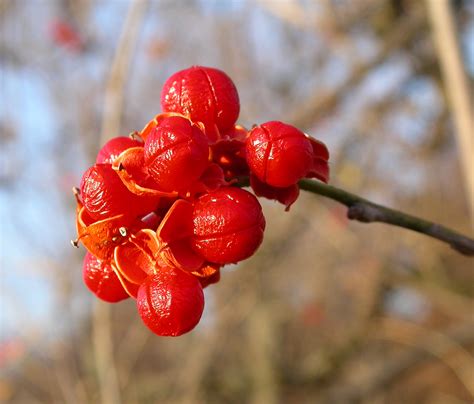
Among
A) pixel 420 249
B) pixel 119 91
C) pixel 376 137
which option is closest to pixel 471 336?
pixel 420 249

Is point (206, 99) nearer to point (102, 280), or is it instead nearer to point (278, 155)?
point (278, 155)

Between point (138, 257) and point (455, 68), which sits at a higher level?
point (138, 257)

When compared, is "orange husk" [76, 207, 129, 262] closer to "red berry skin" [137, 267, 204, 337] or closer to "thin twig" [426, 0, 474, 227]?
"red berry skin" [137, 267, 204, 337]

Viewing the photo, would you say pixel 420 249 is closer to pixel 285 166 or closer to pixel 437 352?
pixel 437 352

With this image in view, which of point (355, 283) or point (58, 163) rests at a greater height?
point (58, 163)

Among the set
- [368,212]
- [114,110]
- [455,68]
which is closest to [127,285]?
[368,212]

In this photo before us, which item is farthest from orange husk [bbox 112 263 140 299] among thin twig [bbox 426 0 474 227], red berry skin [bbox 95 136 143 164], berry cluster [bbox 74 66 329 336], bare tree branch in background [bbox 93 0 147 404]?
bare tree branch in background [bbox 93 0 147 404]

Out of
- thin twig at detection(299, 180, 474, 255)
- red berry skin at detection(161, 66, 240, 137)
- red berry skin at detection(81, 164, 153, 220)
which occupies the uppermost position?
red berry skin at detection(161, 66, 240, 137)
